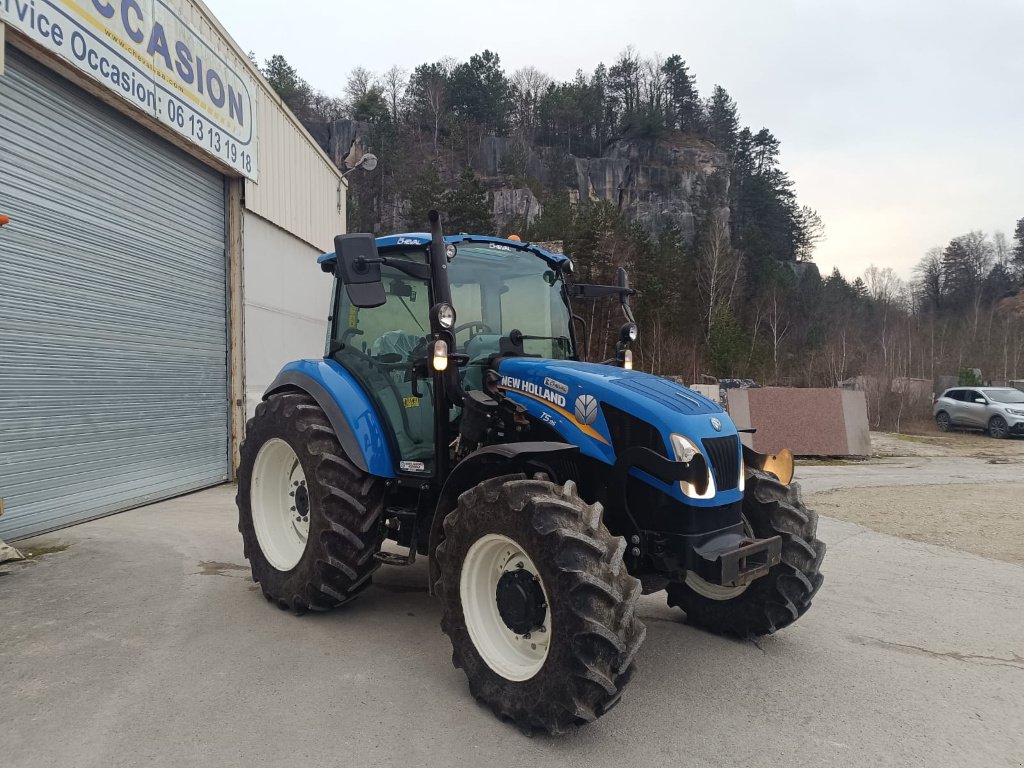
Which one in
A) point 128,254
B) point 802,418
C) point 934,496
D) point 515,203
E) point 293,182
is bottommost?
point 934,496

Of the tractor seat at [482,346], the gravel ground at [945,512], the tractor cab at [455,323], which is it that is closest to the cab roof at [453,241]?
the tractor cab at [455,323]

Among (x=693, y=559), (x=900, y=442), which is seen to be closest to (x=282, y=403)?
(x=693, y=559)

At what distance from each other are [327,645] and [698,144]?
81046 millimetres

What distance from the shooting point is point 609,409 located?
10.9 feet

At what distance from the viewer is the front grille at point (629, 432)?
10.5 feet

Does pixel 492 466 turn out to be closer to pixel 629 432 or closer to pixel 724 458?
pixel 629 432

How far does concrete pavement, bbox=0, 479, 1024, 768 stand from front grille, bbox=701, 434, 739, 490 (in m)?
1.04

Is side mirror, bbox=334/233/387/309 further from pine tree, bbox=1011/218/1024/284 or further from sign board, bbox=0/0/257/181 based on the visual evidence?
pine tree, bbox=1011/218/1024/284

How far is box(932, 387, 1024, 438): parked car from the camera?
68.6ft

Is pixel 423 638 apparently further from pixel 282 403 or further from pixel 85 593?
pixel 85 593

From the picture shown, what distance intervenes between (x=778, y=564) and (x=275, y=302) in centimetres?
942

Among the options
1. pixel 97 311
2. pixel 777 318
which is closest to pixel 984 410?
pixel 97 311

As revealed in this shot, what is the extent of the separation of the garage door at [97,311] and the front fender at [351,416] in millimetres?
3686

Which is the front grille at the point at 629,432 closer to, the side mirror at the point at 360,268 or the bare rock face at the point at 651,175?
the side mirror at the point at 360,268
